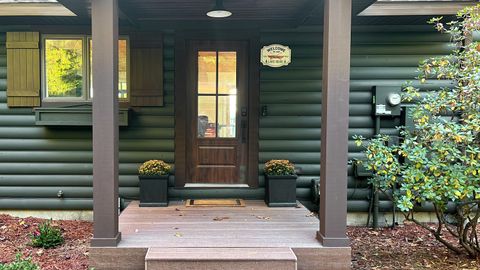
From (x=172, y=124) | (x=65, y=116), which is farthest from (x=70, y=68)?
(x=172, y=124)

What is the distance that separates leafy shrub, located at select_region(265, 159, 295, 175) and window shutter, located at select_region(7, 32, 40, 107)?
3.00m

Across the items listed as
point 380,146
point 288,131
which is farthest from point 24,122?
point 380,146

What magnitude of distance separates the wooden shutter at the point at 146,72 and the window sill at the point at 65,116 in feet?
0.91

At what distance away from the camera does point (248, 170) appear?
4.71 meters

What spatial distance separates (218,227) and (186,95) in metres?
1.84

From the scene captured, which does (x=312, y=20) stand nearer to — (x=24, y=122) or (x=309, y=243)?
(x=309, y=243)

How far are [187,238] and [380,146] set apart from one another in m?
2.00

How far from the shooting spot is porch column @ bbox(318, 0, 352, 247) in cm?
297

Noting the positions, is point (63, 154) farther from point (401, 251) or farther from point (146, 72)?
point (401, 251)

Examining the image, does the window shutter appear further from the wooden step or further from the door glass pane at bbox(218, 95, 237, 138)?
the wooden step

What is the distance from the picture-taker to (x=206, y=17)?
4.45 m

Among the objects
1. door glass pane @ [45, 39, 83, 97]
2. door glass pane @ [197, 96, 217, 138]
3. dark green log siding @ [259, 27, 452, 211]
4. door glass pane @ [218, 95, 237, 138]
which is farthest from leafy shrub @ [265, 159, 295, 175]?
door glass pane @ [45, 39, 83, 97]

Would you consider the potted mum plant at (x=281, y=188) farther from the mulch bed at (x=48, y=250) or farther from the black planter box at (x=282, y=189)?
the mulch bed at (x=48, y=250)

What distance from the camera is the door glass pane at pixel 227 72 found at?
4.68m
